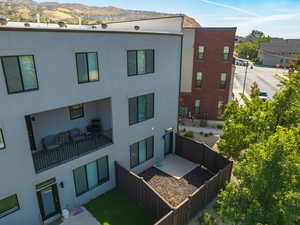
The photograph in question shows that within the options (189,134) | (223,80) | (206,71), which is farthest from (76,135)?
(223,80)

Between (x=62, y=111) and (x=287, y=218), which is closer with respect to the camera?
(x=287, y=218)

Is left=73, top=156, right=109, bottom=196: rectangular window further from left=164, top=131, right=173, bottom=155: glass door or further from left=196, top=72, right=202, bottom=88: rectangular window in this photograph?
left=196, top=72, right=202, bottom=88: rectangular window

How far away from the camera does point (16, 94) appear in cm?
770

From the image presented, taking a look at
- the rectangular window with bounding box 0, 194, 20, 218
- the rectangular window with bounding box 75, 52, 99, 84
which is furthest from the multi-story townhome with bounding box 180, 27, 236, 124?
the rectangular window with bounding box 0, 194, 20, 218

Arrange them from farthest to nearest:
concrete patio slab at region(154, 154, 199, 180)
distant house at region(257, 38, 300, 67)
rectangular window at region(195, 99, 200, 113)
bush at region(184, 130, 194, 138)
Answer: distant house at region(257, 38, 300, 67), rectangular window at region(195, 99, 200, 113), bush at region(184, 130, 194, 138), concrete patio slab at region(154, 154, 199, 180)

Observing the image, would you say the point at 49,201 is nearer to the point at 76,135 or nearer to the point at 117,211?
the point at 117,211

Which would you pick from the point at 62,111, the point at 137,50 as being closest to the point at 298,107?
the point at 137,50

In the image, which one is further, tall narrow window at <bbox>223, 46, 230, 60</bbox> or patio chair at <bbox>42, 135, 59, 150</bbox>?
tall narrow window at <bbox>223, 46, 230, 60</bbox>

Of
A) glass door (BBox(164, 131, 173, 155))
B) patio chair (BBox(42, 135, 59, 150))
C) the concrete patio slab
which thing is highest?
patio chair (BBox(42, 135, 59, 150))

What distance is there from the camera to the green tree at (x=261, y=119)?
10859mm

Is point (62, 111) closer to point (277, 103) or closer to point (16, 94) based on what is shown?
point (16, 94)

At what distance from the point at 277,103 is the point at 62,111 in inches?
488

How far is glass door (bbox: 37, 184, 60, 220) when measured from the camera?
31.5 feet

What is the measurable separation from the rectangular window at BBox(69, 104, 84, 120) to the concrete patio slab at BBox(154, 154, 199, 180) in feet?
21.7
